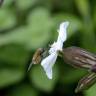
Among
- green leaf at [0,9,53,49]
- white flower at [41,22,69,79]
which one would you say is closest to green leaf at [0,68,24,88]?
green leaf at [0,9,53,49]

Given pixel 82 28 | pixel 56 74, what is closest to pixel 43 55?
pixel 56 74

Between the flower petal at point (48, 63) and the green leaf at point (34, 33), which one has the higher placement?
the flower petal at point (48, 63)

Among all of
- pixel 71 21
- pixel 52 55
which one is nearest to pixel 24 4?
pixel 71 21

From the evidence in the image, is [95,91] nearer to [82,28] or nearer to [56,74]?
[56,74]

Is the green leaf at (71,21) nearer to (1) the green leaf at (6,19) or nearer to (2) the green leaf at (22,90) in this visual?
(1) the green leaf at (6,19)

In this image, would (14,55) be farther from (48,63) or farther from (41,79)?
(48,63)

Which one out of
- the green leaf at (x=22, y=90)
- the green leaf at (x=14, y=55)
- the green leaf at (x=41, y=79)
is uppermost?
the green leaf at (x=14, y=55)

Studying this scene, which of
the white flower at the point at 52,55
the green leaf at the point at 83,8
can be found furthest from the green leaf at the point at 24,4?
the white flower at the point at 52,55

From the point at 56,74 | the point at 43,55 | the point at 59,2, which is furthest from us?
the point at 59,2
